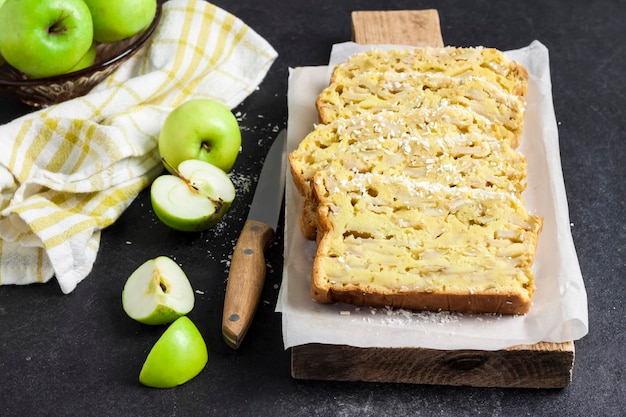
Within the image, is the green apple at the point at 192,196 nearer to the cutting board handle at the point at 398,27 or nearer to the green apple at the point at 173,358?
the green apple at the point at 173,358

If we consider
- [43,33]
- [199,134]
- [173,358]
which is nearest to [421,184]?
[199,134]

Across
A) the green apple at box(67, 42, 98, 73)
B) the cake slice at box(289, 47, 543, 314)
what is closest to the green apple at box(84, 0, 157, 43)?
the green apple at box(67, 42, 98, 73)

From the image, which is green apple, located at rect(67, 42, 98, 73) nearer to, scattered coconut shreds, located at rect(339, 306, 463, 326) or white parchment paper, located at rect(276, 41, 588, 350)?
white parchment paper, located at rect(276, 41, 588, 350)

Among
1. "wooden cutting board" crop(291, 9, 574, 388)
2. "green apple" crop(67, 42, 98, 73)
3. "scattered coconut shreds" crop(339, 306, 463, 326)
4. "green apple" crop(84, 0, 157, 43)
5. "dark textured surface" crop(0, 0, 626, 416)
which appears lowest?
"dark textured surface" crop(0, 0, 626, 416)

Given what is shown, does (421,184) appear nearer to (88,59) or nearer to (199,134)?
(199,134)

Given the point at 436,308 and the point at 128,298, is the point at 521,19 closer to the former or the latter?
the point at 436,308

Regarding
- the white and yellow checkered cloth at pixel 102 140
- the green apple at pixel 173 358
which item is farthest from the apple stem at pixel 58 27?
the green apple at pixel 173 358
